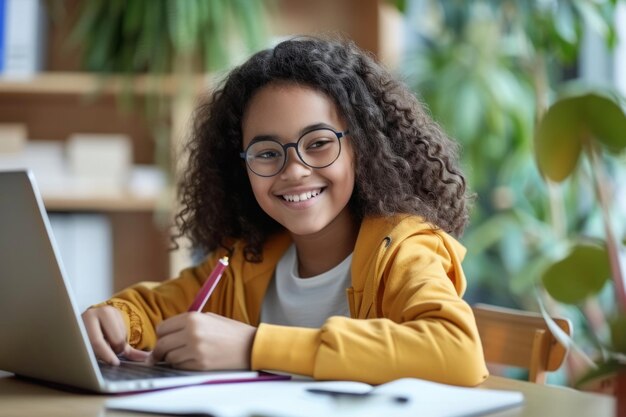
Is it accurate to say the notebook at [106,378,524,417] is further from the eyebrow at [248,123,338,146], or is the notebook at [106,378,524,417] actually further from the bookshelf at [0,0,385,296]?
the bookshelf at [0,0,385,296]

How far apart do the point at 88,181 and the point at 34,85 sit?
12.7 inches

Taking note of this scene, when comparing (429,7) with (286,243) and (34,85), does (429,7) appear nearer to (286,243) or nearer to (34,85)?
(34,85)

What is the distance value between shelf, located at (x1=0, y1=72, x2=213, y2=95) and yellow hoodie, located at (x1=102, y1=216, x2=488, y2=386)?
1.30 meters

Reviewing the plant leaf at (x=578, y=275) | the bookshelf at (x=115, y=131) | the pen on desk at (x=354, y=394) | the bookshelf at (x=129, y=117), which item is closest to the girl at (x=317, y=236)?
the pen on desk at (x=354, y=394)

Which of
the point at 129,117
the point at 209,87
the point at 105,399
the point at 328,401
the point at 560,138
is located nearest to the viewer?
the point at 560,138

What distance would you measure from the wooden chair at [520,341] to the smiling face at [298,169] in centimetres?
30

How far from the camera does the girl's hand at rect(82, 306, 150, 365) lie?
1188 millimetres

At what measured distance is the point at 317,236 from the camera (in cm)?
148

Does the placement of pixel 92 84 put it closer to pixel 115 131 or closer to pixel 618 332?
pixel 115 131

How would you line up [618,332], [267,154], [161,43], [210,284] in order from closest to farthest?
1. [618,332]
2. [210,284]
3. [267,154]
4. [161,43]

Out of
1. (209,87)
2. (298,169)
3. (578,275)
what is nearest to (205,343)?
(298,169)

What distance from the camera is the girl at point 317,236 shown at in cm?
107

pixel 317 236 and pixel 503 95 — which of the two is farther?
pixel 503 95

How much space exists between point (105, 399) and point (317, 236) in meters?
0.57
